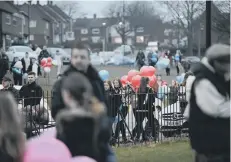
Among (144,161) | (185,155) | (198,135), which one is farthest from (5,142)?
(185,155)

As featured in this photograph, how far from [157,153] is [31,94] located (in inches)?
115

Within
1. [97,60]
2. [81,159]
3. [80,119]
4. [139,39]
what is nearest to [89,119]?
[80,119]

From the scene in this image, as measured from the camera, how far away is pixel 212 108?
4465mm

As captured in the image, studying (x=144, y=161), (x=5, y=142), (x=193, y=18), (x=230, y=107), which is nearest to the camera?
(x=5, y=142)

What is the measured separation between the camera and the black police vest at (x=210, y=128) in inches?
177

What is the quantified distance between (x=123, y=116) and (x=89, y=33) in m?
118

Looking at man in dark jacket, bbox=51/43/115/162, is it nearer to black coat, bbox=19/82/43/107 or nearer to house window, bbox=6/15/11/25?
black coat, bbox=19/82/43/107

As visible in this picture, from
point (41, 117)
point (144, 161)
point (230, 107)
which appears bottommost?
point (144, 161)

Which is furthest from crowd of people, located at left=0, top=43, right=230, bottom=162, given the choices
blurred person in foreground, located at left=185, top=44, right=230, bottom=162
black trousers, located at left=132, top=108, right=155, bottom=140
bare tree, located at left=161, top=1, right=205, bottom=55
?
bare tree, located at left=161, top=1, right=205, bottom=55

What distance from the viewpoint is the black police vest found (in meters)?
4.50

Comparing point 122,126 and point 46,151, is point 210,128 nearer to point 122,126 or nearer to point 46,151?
point 46,151

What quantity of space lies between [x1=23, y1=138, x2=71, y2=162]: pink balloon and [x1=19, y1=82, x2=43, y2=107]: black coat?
21.1 ft

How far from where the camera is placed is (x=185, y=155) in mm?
9859

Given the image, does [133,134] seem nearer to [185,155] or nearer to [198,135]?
[185,155]
